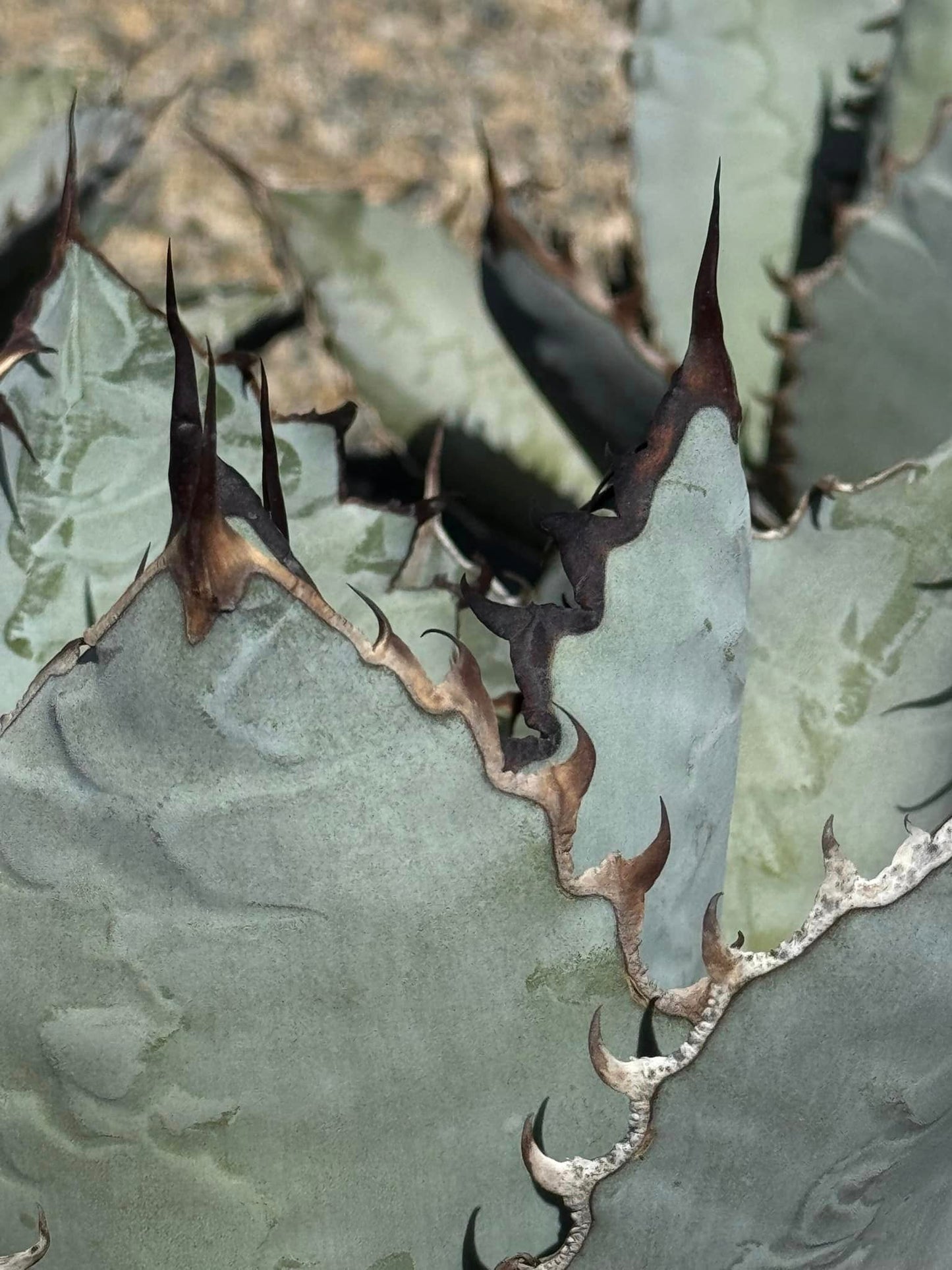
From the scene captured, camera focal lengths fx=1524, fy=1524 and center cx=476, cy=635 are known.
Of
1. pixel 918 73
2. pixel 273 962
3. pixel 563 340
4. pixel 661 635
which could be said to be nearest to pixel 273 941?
pixel 273 962

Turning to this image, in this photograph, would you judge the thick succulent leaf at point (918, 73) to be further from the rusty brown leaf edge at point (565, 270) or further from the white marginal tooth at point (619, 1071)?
the white marginal tooth at point (619, 1071)

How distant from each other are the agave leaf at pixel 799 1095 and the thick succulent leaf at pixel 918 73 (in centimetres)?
87

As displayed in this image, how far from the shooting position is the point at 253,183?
1.28 meters

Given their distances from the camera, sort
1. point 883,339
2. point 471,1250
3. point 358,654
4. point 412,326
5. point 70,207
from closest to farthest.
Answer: point 358,654 < point 471,1250 < point 70,207 < point 883,339 < point 412,326

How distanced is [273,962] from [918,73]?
Answer: 3.32 feet

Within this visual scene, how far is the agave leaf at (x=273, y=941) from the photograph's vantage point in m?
0.51

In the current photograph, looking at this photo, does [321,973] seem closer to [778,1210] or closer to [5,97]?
[778,1210]

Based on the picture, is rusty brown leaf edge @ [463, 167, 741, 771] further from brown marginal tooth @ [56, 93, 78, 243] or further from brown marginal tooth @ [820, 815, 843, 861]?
brown marginal tooth @ [56, 93, 78, 243]

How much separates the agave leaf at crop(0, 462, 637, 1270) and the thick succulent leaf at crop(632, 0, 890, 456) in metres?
0.90

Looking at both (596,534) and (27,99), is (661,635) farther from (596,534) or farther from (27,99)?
(27,99)

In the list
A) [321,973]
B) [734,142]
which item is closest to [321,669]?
[321,973]

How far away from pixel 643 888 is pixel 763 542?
1.00 ft

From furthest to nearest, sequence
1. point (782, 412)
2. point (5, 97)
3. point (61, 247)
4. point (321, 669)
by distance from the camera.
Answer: point (5, 97), point (782, 412), point (61, 247), point (321, 669)

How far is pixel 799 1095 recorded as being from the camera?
0.54m
